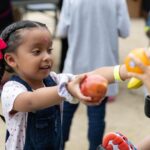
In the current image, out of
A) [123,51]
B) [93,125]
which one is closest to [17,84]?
[93,125]

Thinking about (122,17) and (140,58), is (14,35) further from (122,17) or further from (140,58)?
(122,17)

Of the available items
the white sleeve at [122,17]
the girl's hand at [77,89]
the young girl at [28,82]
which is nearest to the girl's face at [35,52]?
Answer: the young girl at [28,82]

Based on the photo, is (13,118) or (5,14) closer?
(13,118)

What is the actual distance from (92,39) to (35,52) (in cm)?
111

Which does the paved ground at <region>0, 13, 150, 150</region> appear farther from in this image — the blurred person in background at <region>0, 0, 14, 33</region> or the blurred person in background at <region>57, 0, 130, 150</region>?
the blurred person in background at <region>0, 0, 14, 33</region>

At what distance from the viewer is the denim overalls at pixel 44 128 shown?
45.1 inches

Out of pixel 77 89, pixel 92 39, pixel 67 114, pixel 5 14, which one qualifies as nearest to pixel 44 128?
pixel 77 89

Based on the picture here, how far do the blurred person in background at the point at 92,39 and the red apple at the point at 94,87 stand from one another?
1208 mm

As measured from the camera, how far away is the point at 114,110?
2857 mm

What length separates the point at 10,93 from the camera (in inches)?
42.0

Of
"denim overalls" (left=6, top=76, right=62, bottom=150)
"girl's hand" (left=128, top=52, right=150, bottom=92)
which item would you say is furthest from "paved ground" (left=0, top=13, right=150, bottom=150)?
"girl's hand" (left=128, top=52, right=150, bottom=92)

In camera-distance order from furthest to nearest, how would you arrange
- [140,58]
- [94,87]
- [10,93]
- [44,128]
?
[44,128] → [10,93] → [140,58] → [94,87]

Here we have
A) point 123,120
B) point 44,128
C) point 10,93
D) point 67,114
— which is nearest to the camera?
point 10,93

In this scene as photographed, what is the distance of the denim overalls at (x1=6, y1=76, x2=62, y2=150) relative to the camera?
1.15 meters
